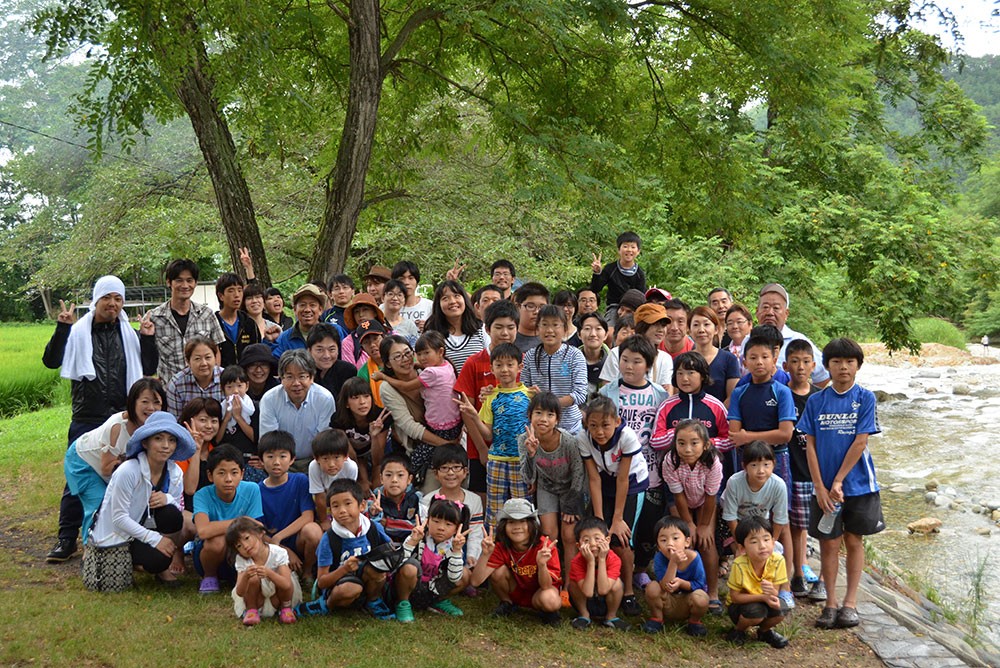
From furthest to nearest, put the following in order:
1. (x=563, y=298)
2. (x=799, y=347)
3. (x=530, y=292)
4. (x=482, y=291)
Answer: (x=482, y=291)
(x=563, y=298)
(x=530, y=292)
(x=799, y=347)

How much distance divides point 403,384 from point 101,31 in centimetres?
445

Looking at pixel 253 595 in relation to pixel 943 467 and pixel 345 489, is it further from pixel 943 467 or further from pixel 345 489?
pixel 943 467

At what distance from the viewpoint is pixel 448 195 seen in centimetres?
1505

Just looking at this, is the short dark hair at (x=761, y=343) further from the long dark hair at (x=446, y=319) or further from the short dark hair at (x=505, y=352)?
A: the long dark hair at (x=446, y=319)

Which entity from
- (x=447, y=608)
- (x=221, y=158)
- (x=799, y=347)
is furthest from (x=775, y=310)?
(x=221, y=158)

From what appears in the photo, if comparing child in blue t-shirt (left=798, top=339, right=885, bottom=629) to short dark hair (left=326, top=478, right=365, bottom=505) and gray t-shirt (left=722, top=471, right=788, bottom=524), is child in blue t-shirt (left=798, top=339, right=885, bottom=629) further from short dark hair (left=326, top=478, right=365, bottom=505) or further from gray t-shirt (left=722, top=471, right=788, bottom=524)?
short dark hair (left=326, top=478, right=365, bottom=505)

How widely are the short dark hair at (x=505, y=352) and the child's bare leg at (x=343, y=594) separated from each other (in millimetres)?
1573

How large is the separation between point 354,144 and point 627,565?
496cm

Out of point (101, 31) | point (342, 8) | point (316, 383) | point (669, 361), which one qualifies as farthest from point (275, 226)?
point (669, 361)

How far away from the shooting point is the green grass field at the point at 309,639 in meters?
4.39

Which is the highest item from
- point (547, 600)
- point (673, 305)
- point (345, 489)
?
point (673, 305)

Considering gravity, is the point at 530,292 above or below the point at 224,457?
above

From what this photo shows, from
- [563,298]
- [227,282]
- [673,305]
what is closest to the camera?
[673,305]

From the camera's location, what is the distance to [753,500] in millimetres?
5227
